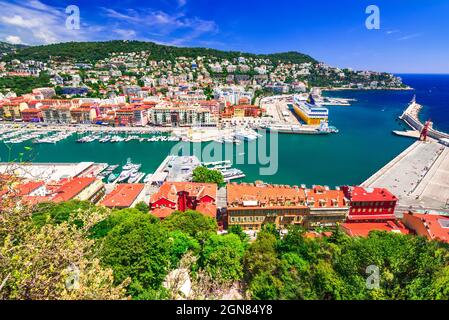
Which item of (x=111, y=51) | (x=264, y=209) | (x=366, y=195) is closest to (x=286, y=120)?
(x=366, y=195)

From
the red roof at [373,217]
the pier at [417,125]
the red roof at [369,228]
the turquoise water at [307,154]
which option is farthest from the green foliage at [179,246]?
the pier at [417,125]

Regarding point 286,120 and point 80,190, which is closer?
point 80,190

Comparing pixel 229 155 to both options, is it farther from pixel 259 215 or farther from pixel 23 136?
pixel 23 136

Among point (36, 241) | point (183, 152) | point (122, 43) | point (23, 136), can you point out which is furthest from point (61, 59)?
point (36, 241)

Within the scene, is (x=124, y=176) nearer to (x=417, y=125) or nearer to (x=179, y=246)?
(x=179, y=246)

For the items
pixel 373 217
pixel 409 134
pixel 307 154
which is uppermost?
pixel 409 134

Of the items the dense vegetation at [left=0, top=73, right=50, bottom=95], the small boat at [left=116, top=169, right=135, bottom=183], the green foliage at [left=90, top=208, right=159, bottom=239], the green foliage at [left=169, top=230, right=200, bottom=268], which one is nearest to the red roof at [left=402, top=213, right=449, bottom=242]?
the green foliage at [left=169, top=230, right=200, bottom=268]

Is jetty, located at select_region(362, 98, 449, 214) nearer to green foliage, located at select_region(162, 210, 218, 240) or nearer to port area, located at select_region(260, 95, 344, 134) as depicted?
green foliage, located at select_region(162, 210, 218, 240)
